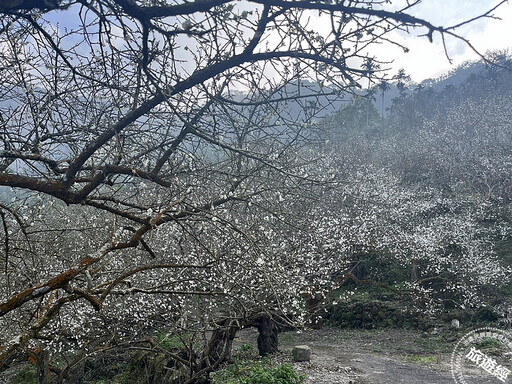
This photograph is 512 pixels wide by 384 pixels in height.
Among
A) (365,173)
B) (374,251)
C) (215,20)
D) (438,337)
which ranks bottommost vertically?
(438,337)

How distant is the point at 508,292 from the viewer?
15141mm

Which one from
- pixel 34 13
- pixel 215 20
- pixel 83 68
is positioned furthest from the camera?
pixel 83 68

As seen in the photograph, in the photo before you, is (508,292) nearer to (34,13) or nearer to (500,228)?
(500,228)

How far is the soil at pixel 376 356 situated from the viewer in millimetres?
9234

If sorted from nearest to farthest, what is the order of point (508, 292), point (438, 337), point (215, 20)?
point (215, 20) → point (438, 337) → point (508, 292)

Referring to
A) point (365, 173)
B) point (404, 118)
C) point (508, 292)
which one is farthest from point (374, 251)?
point (404, 118)

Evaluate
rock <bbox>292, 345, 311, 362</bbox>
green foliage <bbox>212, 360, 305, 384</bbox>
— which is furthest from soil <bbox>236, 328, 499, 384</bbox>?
green foliage <bbox>212, 360, 305, 384</bbox>

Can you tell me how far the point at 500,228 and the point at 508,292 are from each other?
573 centimetres

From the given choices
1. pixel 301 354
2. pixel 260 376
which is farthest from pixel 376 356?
pixel 260 376

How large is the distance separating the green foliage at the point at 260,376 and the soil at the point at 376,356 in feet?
2.88

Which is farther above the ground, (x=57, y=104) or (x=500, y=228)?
(x=57, y=104)

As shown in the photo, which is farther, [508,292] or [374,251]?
[374,251]

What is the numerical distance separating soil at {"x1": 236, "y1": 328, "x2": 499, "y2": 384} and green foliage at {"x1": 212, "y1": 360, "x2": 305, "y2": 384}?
34.5 inches

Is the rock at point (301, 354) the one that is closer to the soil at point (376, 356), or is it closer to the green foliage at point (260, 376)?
the soil at point (376, 356)
